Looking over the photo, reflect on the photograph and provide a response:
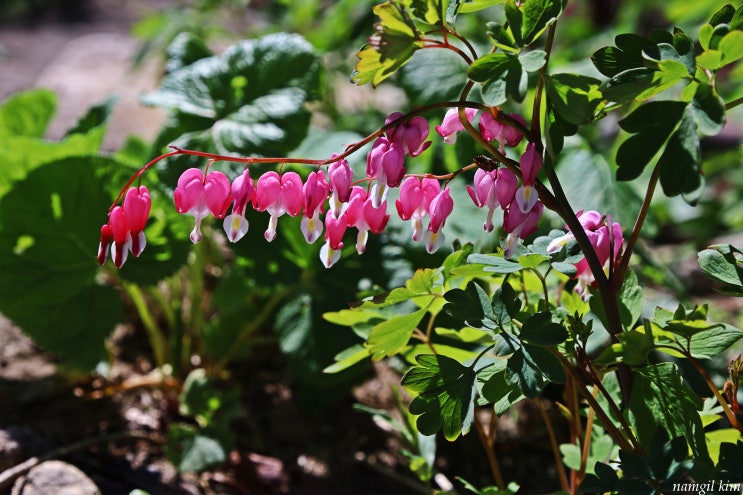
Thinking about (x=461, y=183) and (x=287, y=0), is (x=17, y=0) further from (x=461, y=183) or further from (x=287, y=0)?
(x=461, y=183)

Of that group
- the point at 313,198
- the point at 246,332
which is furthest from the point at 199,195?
the point at 246,332

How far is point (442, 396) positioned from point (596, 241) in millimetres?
307

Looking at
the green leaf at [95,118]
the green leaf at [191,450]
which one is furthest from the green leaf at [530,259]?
the green leaf at [95,118]

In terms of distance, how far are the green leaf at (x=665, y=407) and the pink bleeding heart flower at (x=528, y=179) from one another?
11.2 inches

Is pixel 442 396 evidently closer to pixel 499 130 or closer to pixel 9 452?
pixel 499 130

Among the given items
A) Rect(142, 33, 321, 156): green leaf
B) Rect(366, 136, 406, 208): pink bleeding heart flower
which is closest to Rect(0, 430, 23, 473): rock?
Rect(142, 33, 321, 156): green leaf

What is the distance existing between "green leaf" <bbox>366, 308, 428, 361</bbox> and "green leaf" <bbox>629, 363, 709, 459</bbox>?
12.3 inches

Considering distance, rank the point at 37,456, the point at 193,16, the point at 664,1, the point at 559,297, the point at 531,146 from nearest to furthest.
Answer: the point at 531,146 → the point at 559,297 → the point at 37,456 → the point at 193,16 → the point at 664,1

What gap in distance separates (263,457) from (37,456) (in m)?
0.50

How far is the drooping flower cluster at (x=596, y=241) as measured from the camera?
1068 mm

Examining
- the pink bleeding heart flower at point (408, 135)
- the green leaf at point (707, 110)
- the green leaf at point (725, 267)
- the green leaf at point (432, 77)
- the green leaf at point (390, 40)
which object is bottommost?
the green leaf at point (432, 77)

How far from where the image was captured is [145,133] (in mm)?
3352

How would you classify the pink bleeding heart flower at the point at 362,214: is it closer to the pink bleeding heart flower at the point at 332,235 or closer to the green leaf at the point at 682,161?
the pink bleeding heart flower at the point at 332,235

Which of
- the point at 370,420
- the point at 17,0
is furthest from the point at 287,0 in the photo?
the point at 17,0
